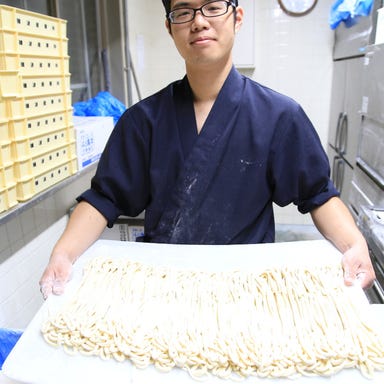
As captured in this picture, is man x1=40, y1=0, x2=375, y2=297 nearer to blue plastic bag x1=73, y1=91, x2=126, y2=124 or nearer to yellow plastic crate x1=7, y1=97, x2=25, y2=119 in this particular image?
yellow plastic crate x1=7, y1=97, x2=25, y2=119

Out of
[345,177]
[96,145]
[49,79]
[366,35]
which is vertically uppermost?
[366,35]

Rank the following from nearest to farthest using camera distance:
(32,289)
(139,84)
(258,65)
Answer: (32,289) < (139,84) < (258,65)

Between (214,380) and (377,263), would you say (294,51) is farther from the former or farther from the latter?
(214,380)

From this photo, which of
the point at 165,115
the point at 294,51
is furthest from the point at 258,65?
the point at 165,115

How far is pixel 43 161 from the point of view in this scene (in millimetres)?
1577

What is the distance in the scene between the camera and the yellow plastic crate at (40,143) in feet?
4.59

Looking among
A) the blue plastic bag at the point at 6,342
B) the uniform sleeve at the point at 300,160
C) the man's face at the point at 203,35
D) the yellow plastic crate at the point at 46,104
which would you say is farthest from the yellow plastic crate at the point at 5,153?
the uniform sleeve at the point at 300,160

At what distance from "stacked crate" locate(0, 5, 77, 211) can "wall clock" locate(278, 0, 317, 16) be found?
228 centimetres

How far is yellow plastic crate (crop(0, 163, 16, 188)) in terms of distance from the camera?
1324 mm

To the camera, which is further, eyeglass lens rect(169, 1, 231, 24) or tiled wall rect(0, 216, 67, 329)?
tiled wall rect(0, 216, 67, 329)

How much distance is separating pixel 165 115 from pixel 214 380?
2.55 feet

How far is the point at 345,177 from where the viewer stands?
2.88 m

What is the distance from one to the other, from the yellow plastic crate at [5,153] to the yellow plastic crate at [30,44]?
0.98 ft

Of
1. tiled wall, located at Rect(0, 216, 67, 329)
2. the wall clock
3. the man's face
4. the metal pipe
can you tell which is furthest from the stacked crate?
the wall clock
